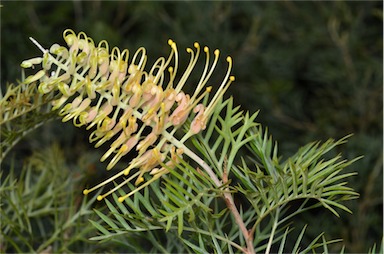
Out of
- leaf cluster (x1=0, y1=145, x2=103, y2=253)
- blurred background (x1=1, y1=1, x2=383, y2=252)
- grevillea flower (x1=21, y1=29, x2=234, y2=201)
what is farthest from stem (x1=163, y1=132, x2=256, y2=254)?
blurred background (x1=1, y1=1, x2=383, y2=252)

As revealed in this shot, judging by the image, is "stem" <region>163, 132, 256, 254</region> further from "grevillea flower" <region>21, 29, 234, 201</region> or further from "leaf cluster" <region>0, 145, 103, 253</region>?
"leaf cluster" <region>0, 145, 103, 253</region>

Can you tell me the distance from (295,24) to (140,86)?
32.0 inches

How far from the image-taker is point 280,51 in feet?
3.31

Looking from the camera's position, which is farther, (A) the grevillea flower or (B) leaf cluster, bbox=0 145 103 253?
(B) leaf cluster, bbox=0 145 103 253

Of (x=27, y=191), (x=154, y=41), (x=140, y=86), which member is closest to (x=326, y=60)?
(x=154, y=41)

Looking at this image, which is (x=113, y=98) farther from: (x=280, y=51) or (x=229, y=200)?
(x=280, y=51)

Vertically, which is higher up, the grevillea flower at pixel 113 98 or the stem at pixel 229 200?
the grevillea flower at pixel 113 98

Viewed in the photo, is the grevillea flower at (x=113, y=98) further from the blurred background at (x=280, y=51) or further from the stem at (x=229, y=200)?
the blurred background at (x=280, y=51)

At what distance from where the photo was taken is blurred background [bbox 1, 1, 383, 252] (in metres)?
0.88

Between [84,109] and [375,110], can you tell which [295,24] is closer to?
[375,110]

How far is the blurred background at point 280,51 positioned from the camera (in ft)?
2.90

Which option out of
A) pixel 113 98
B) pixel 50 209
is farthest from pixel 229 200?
pixel 50 209

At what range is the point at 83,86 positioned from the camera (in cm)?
30

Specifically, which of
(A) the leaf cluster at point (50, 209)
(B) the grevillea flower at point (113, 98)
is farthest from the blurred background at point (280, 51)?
(B) the grevillea flower at point (113, 98)
